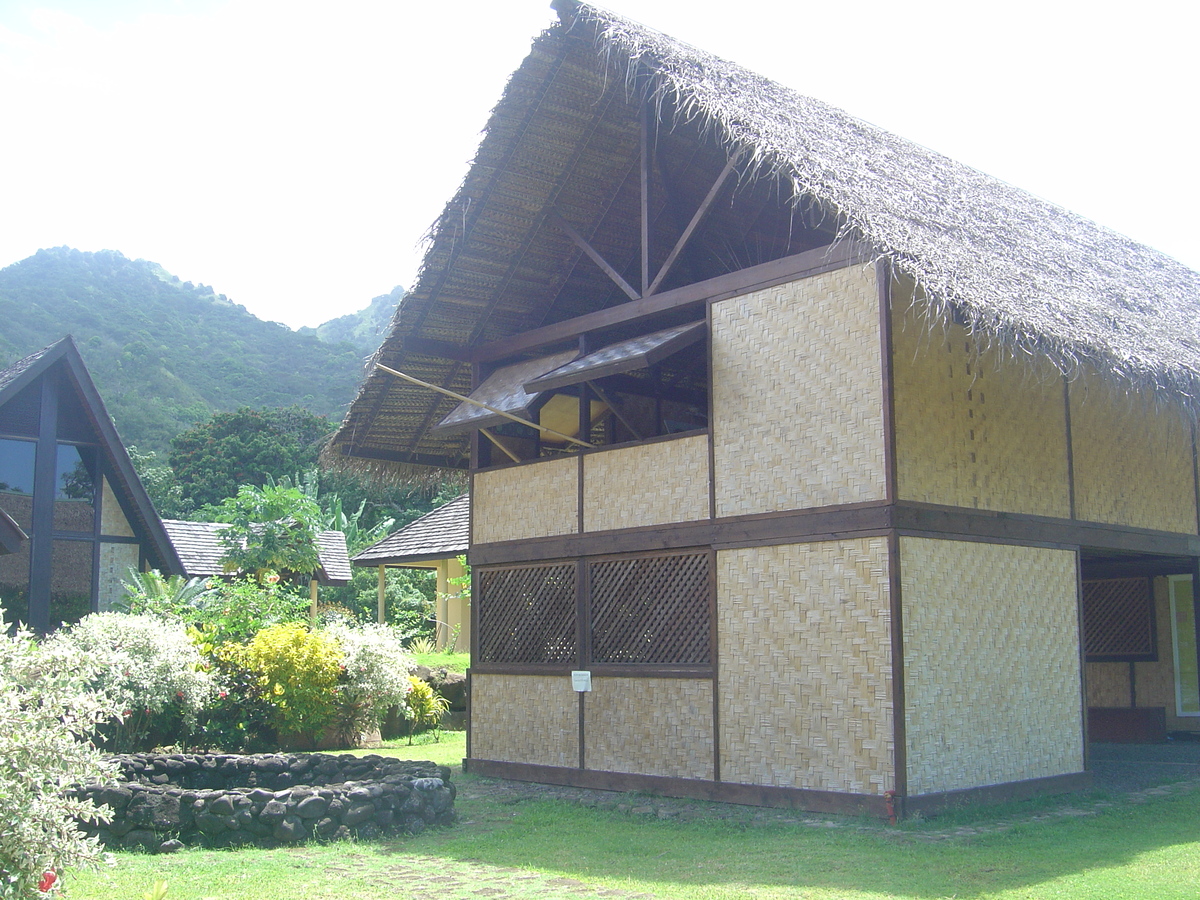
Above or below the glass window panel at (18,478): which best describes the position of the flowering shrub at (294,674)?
below

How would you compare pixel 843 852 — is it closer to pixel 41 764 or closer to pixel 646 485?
pixel 646 485

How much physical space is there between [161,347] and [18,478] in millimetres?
35731

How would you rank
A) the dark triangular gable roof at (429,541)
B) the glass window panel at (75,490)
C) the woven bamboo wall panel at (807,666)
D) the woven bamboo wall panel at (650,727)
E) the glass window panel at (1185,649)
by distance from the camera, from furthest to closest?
the dark triangular gable roof at (429,541)
the glass window panel at (75,490)
the glass window panel at (1185,649)
the woven bamboo wall panel at (650,727)
the woven bamboo wall panel at (807,666)

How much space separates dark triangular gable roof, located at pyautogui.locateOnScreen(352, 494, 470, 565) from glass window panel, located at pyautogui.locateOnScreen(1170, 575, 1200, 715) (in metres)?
11.9

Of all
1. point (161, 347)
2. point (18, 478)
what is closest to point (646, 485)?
point (18, 478)

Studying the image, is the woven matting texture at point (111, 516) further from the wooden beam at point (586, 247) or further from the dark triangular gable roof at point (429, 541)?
the wooden beam at point (586, 247)

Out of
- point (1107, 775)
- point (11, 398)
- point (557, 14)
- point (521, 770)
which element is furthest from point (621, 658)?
point (11, 398)

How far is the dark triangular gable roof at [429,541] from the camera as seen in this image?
2152cm

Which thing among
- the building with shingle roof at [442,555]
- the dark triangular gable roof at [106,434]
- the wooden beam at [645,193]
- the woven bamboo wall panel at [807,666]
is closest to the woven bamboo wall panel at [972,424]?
the woven bamboo wall panel at [807,666]

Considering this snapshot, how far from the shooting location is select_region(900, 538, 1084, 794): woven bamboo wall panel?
789 centimetres

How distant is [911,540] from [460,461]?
289 inches

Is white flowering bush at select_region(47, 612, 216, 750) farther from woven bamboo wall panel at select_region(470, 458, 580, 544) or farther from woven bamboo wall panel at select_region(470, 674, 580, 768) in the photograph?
woven bamboo wall panel at select_region(470, 458, 580, 544)

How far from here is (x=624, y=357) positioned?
9469 millimetres

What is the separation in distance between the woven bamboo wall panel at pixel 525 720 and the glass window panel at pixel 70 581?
8.02m
